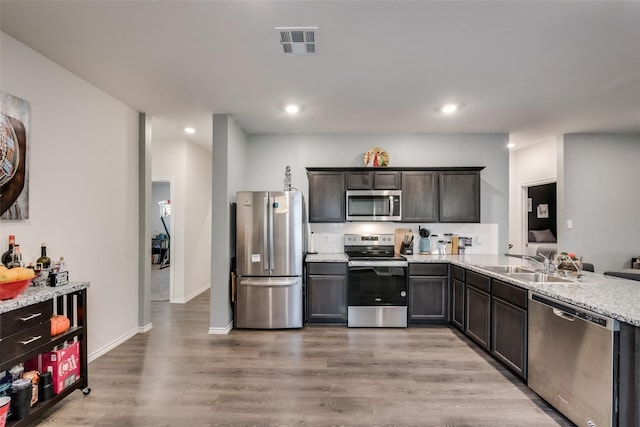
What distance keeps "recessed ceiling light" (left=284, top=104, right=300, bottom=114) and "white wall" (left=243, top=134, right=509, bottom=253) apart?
1.00 meters

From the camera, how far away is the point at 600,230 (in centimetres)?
475

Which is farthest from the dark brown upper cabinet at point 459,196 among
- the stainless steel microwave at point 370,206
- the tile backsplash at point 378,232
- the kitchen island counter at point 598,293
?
the kitchen island counter at point 598,293

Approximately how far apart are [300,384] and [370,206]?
2.50 metres

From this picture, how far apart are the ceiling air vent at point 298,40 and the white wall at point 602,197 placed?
14.8 ft

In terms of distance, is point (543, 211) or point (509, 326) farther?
point (543, 211)

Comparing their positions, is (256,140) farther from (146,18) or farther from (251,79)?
(146,18)

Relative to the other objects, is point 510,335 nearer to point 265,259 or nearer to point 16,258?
point 265,259

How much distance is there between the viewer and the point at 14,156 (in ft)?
7.43

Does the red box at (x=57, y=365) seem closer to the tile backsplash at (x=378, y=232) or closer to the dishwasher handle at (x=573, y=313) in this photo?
the tile backsplash at (x=378, y=232)

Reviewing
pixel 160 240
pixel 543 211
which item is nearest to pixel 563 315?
pixel 543 211

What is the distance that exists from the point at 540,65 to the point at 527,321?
2.11 m

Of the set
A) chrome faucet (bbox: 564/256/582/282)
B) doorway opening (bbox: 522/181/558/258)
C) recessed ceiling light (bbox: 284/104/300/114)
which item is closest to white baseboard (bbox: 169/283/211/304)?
recessed ceiling light (bbox: 284/104/300/114)

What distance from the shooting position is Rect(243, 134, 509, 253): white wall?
15.4 ft

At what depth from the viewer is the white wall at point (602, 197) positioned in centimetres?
473
